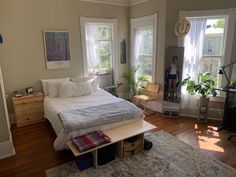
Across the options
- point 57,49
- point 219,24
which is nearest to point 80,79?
point 57,49

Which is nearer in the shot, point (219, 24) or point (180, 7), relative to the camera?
point (219, 24)

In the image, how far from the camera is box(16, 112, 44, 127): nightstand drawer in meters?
3.59

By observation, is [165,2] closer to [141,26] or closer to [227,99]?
[141,26]

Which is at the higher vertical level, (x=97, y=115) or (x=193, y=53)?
(x=193, y=53)

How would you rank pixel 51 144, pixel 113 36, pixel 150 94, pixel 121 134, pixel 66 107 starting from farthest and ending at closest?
pixel 113 36 → pixel 150 94 → pixel 66 107 → pixel 51 144 → pixel 121 134

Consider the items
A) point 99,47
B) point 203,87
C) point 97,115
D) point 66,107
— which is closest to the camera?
point 97,115

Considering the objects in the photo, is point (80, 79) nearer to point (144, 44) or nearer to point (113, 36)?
point (113, 36)

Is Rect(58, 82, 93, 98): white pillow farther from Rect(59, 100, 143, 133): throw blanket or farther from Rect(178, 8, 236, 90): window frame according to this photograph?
Rect(178, 8, 236, 90): window frame

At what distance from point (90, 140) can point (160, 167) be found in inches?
40.7

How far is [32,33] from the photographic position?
12.1 feet

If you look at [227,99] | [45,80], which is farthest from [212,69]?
[45,80]

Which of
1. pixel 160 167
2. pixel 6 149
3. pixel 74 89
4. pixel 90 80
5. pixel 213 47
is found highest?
pixel 213 47

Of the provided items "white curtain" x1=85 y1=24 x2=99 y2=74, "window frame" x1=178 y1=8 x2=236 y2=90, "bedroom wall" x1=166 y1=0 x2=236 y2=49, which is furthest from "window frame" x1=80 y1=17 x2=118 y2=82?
"window frame" x1=178 y1=8 x2=236 y2=90

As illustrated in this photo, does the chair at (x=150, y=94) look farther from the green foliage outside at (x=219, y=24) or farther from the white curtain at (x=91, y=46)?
the green foliage outside at (x=219, y=24)
